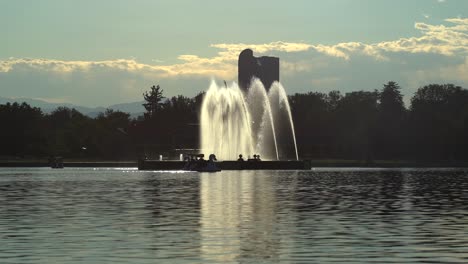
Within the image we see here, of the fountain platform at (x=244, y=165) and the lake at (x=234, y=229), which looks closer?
the lake at (x=234, y=229)

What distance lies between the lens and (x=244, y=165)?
149m

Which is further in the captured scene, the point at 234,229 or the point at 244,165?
the point at 244,165

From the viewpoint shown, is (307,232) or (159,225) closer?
(307,232)

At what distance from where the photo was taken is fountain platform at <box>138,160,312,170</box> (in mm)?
148375

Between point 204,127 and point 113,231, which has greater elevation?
point 204,127

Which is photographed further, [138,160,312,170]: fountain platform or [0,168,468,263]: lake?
[138,160,312,170]: fountain platform

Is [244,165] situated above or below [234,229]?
above

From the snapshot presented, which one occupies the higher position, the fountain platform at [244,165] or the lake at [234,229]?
the fountain platform at [244,165]

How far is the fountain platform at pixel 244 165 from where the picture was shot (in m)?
148

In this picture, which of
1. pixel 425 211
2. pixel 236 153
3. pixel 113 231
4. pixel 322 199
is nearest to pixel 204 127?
pixel 236 153

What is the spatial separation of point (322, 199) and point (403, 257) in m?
31.0

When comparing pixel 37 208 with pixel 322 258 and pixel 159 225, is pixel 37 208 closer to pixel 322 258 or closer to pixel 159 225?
pixel 159 225

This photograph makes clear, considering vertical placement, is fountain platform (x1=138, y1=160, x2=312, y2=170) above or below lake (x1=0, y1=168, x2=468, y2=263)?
above

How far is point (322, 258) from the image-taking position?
1093 inches
